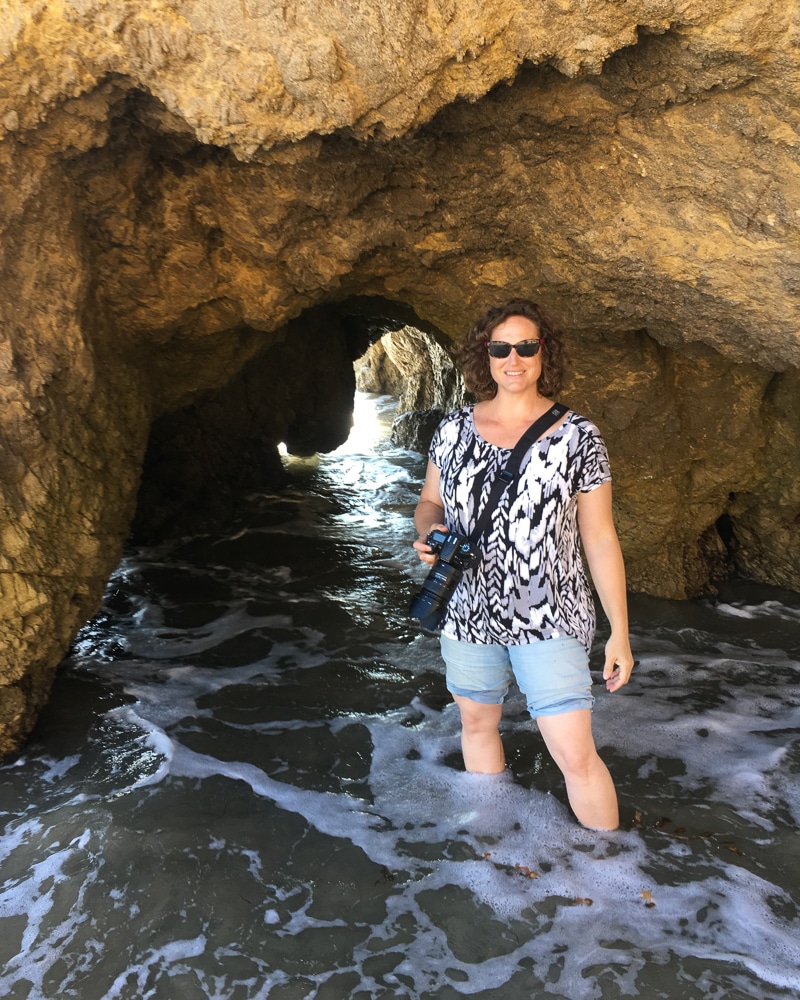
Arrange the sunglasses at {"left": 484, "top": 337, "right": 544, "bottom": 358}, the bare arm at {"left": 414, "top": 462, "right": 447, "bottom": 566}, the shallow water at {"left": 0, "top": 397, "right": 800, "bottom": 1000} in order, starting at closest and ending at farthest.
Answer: the shallow water at {"left": 0, "top": 397, "right": 800, "bottom": 1000} < the sunglasses at {"left": 484, "top": 337, "right": 544, "bottom": 358} < the bare arm at {"left": 414, "top": 462, "right": 447, "bottom": 566}

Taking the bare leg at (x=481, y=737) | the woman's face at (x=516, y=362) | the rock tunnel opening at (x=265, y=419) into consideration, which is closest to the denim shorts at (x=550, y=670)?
the bare leg at (x=481, y=737)

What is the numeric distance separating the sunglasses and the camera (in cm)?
63

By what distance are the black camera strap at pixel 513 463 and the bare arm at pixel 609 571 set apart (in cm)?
24

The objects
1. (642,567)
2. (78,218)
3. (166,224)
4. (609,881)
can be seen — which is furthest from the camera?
(642,567)

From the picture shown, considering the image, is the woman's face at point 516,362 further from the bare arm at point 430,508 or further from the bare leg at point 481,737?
the bare leg at point 481,737

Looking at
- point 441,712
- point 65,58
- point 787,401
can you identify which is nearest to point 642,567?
point 787,401

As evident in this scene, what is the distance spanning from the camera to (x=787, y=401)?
484 cm

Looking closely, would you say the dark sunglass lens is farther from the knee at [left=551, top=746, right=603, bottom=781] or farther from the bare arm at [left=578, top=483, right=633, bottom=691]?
the knee at [left=551, top=746, right=603, bottom=781]

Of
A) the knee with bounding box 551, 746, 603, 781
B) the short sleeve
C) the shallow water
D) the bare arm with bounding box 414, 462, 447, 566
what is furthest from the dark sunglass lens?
the shallow water

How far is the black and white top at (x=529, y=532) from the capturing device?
8.54ft

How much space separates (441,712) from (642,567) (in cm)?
211

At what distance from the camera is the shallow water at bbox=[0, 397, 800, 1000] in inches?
99.8

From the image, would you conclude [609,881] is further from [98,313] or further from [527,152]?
[98,313]

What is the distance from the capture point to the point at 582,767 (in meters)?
2.74
